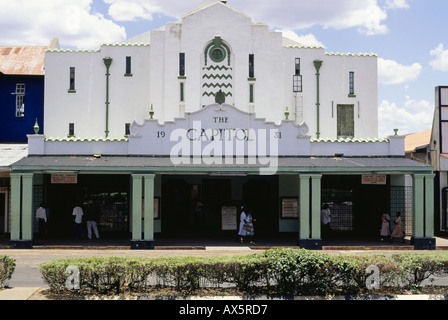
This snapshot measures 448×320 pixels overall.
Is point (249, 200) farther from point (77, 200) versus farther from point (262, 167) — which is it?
point (77, 200)

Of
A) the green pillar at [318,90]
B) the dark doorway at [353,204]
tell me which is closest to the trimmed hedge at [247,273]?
the dark doorway at [353,204]

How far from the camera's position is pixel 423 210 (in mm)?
20938

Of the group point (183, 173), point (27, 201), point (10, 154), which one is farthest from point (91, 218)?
point (183, 173)

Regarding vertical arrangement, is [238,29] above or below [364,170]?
above

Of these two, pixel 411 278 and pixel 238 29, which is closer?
pixel 411 278

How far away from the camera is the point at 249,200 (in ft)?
82.3

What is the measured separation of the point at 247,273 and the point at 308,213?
9582 millimetres

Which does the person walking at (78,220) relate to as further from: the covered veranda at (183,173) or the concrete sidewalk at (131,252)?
the concrete sidewalk at (131,252)

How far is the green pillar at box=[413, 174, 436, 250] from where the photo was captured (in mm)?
20906

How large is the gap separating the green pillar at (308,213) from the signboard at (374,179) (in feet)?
12.5

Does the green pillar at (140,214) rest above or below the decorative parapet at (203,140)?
below

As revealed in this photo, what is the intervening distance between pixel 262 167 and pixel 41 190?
10.2 m

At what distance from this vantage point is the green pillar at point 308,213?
67.4 ft
